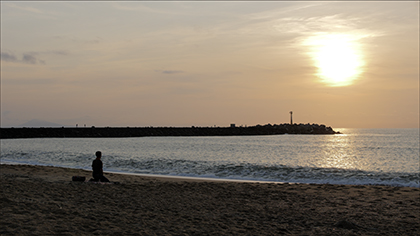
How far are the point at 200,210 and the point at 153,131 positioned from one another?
98.6 metres

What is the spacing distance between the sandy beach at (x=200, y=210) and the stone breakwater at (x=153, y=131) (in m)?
83.1

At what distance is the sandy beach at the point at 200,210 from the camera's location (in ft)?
27.9

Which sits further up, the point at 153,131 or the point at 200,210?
the point at 153,131

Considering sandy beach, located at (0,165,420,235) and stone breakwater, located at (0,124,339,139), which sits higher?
stone breakwater, located at (0,124,339,139)

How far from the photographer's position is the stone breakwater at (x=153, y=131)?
90731 mm

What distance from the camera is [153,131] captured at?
108250 mm

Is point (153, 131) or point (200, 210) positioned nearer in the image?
point (200, 210)

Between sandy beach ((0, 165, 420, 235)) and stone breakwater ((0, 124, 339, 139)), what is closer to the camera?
sandy beach ((0, 165, 420, 235))

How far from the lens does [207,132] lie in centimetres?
11644

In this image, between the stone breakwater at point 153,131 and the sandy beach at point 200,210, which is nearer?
the sandy beach at point 200,210

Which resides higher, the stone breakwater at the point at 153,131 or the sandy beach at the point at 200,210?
the stone breakwater at the point at 153,131

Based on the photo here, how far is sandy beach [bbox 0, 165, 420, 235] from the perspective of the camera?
8492mm

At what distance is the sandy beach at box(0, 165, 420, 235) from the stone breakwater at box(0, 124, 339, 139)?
83.1m

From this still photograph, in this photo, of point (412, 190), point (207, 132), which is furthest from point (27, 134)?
point (412, 190)
